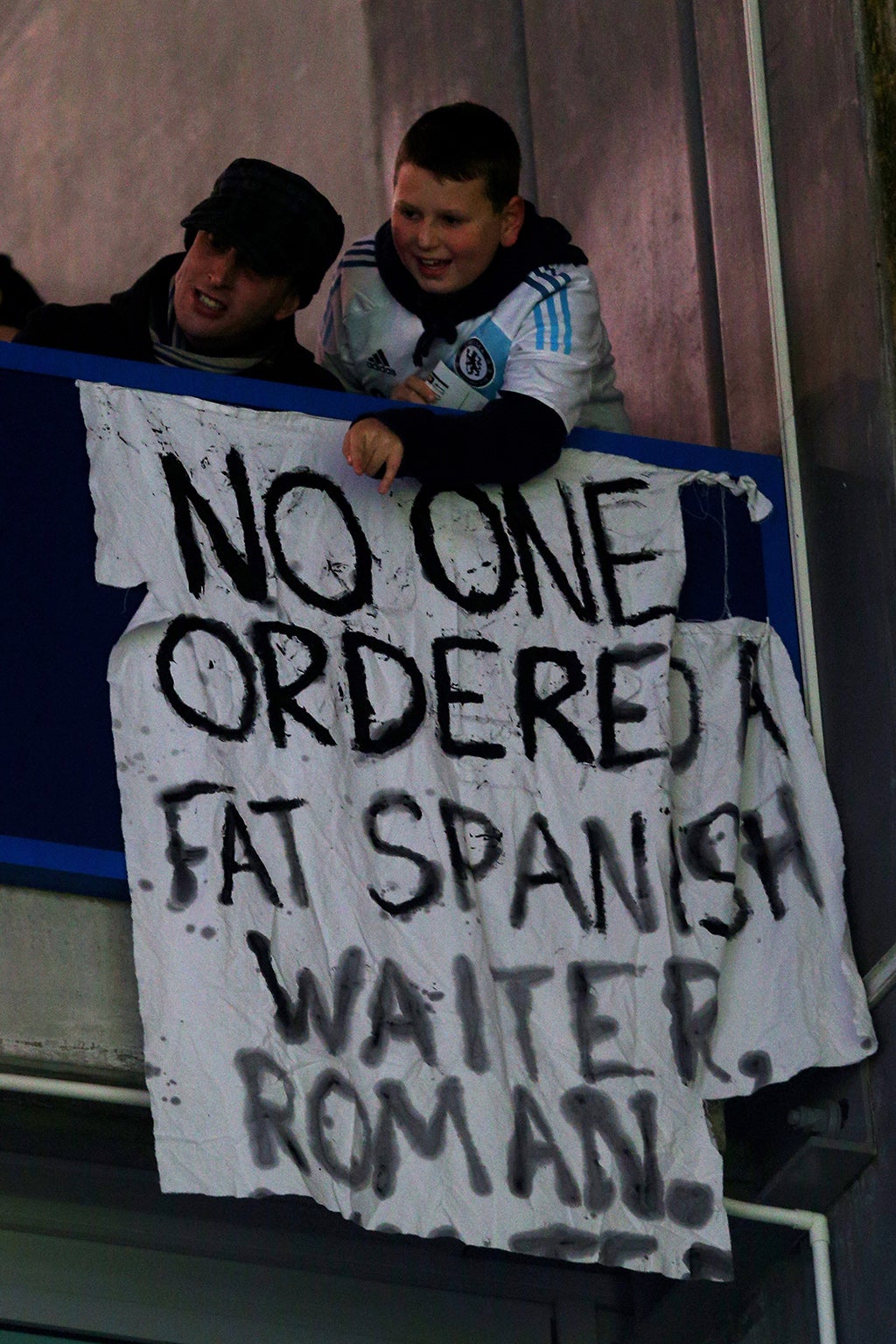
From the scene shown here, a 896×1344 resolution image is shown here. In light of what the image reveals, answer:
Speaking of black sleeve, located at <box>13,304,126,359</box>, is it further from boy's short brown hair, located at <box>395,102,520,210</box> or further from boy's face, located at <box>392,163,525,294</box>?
boy's short brown hair, located at <box>395,102,520,210</box>

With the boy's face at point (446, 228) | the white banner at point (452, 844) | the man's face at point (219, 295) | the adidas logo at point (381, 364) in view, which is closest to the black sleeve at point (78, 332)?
the man's face at point (219, 295)

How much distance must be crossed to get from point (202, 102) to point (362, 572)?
4643 mm

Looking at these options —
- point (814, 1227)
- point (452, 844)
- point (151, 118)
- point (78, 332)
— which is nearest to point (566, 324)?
point (78, 332)

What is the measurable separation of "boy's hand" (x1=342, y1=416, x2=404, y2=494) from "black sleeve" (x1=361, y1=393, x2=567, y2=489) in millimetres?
20

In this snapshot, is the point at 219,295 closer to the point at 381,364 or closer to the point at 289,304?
the point at 289,304

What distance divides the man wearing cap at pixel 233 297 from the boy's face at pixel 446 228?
20 cm

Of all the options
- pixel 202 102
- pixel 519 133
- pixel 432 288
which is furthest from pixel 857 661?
pixel 202 102

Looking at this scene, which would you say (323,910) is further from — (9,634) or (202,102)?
(202,102)

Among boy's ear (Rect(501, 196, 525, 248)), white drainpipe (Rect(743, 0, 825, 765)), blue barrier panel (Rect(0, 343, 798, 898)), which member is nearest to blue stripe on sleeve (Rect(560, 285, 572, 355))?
boy's ear (Rect(501, 196, 525, 248))

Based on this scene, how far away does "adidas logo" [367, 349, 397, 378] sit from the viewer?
16.8 feet

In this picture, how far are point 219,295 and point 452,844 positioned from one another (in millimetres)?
1374

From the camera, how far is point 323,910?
432cm

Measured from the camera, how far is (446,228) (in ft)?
16.1

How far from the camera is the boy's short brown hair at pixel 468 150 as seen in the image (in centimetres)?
492
